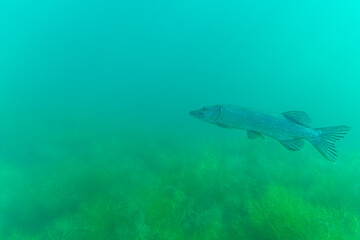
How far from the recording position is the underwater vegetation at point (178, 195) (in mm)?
6523

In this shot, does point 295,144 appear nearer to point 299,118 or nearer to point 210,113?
point 299,118

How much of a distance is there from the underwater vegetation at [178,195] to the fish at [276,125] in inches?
108

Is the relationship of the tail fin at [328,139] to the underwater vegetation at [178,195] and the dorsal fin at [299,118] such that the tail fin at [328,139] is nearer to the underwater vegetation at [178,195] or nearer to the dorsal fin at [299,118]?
the dorsal fin at [299,118]

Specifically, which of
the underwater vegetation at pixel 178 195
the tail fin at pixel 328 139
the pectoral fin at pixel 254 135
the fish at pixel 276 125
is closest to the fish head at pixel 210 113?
the fish at pixel 276 125

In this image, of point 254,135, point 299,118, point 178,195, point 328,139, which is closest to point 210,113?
point 254,135

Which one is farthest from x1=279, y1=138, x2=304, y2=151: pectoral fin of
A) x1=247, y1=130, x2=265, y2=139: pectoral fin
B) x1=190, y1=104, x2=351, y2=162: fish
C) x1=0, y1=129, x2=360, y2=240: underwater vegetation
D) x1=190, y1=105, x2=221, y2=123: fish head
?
x1=0, y1=129, x2=360, y2=240: underwater vegetation

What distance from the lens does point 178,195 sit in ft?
24.8

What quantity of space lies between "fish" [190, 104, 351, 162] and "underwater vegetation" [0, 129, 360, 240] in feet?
9.00

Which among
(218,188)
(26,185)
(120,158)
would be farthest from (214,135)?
(26,185)

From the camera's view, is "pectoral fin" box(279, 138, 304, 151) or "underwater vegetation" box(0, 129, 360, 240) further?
"underwater vegetation" box(0, 129, 360, 240)

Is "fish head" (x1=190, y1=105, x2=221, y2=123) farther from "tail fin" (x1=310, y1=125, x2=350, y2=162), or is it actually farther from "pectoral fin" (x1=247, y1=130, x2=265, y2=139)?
"tail fin" (x1=310, y1=125, x2=350, y2=162)

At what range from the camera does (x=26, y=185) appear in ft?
32.7

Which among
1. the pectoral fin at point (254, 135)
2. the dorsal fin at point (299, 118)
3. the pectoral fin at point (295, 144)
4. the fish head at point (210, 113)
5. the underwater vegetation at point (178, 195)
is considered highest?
the fish head at point (210, 113)

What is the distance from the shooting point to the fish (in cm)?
405
